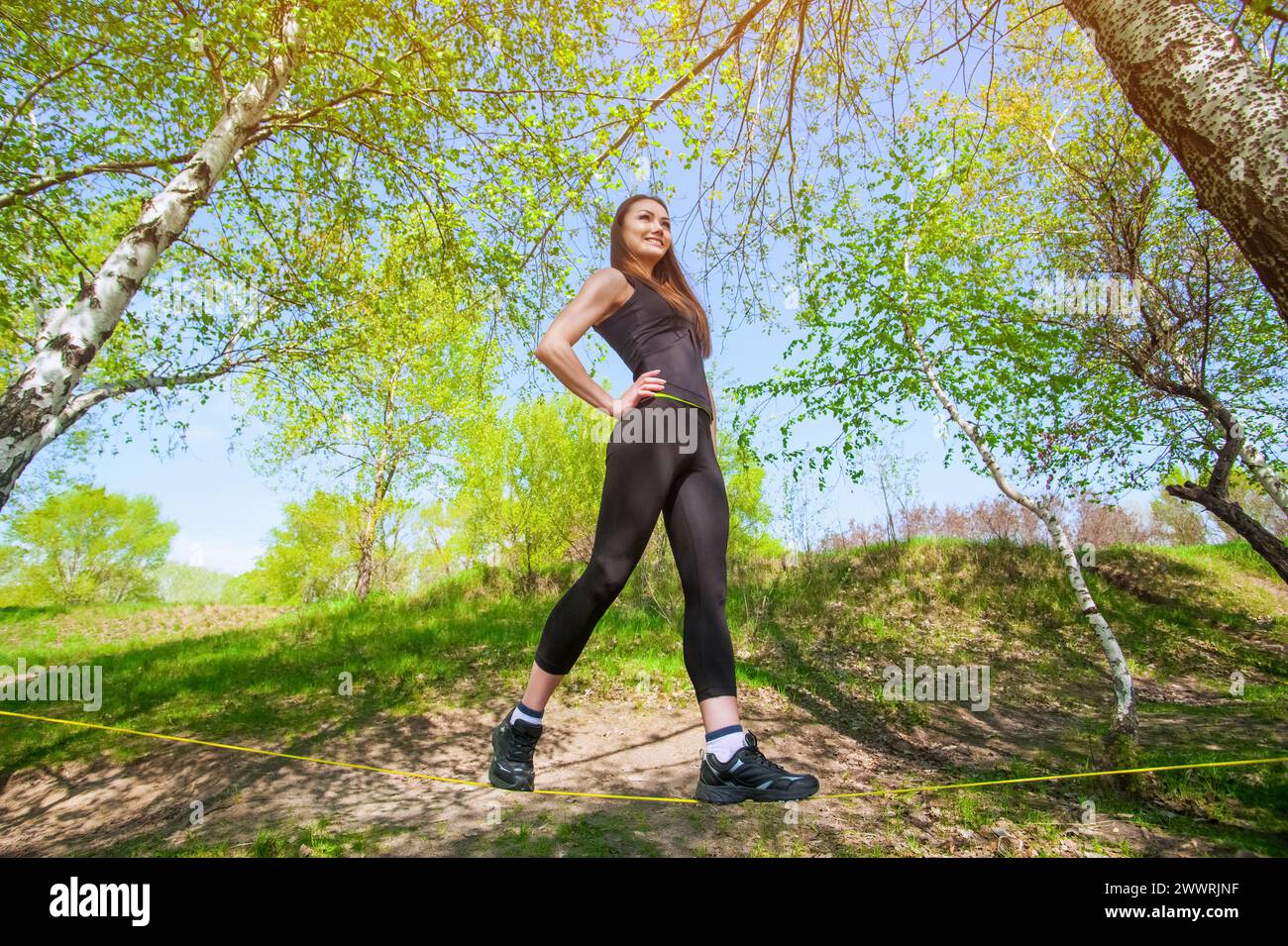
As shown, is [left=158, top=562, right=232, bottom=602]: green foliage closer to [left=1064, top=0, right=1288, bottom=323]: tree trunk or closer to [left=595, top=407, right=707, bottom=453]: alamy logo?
[left=595, top=407, right=707, bottom=453]: alamy logo

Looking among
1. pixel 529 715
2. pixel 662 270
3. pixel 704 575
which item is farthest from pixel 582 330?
pixel 529 715

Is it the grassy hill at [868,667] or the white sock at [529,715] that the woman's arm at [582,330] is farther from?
the grassy hill at [868,667]

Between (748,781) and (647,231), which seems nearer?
(748,781)

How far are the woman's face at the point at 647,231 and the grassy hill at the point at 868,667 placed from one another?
3.70 metres

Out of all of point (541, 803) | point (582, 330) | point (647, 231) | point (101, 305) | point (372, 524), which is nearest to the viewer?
point (582, 330)

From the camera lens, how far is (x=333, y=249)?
9031 millimetres

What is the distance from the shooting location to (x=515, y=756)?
206 cm

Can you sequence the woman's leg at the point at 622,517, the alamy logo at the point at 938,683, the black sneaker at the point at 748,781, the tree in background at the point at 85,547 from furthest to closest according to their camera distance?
the tree in background at the point at 85,547, the alamy logo at the point at 938,683, the woman's leg at the point at 622,517, the black sneaker at the point at 748,781

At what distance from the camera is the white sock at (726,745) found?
5.72ft

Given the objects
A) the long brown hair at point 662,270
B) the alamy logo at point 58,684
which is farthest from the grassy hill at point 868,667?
the long brown hair at point 662,270

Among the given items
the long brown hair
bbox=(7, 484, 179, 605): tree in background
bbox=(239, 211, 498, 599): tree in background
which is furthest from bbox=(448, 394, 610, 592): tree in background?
bbox=(7, 484, 179, 605): tree in background

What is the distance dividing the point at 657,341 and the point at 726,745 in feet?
4.29
